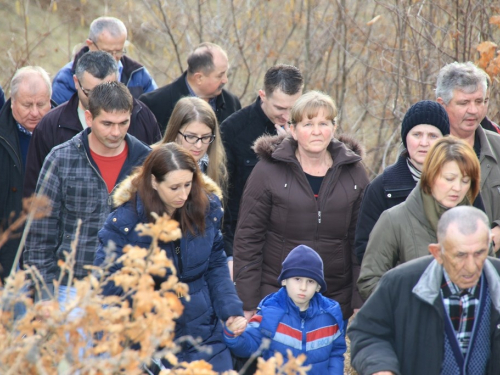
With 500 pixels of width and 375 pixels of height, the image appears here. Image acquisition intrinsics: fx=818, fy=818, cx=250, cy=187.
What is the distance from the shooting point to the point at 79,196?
17.6ft

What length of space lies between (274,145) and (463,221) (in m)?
2.05

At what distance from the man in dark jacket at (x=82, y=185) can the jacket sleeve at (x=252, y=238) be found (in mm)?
856

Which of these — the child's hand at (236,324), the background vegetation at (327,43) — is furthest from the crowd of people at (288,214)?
the background vegetation at (327,43)

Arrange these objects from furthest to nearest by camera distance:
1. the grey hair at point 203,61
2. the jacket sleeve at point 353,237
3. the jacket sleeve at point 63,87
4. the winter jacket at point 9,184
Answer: the jacket sleeve at point 63,87 → the grey hair at point 203,61 → the winter jacket at point 9,184 → the jacket sleeve at point 353,237

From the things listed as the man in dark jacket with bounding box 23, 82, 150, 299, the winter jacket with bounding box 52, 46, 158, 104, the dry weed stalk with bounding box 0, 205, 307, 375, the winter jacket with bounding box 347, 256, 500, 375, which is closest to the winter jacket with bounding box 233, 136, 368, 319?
the man in dark jacket with bounding box 23, 82, 150, 299

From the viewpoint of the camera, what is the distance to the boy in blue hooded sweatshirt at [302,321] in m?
5.13

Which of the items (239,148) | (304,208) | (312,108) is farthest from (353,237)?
(239,148)

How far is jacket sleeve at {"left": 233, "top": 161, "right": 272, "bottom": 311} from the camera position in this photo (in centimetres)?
564

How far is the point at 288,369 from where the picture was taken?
Answer: 3.48 m

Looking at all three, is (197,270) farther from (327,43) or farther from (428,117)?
(327,43)

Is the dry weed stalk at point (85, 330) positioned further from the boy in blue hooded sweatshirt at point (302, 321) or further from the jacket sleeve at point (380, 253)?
the boy in blue hooded sweatshirt at point (302, 321)

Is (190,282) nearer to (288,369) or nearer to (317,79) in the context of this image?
(288,369)

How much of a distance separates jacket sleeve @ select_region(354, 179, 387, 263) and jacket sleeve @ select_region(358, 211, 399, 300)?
33 centimetres

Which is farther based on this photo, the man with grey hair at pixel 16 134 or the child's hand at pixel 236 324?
the man with grey hair at pixel 16 134
